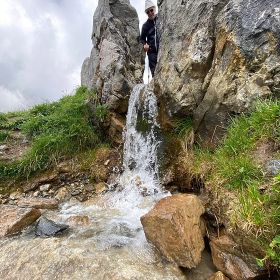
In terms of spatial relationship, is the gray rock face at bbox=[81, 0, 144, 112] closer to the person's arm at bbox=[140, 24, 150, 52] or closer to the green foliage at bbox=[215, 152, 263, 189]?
the person's arm at bbox=[140, 24, 150, 52]

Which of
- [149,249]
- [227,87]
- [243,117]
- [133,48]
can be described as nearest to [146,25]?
[133,48]

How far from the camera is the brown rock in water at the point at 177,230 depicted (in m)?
4.34

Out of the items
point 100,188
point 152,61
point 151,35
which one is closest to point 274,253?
point 100,188

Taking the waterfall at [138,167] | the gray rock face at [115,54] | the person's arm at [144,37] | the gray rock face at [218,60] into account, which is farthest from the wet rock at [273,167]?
the person's arm at [144,37]

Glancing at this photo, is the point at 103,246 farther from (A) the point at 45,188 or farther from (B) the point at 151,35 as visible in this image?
(B) the point at 151,35

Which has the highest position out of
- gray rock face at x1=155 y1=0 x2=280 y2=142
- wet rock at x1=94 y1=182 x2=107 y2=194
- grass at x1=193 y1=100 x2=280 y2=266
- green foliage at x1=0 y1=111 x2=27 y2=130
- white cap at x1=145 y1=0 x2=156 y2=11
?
white cap at x1=145 y1=0 x2=156 y2=11

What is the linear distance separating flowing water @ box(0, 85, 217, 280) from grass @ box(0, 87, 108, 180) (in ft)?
5.27

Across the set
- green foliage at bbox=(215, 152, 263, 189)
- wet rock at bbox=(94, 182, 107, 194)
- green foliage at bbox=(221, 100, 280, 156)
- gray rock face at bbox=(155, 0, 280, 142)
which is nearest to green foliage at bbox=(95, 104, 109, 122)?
gray rock face at bbox=(155, 0, 280, 142)

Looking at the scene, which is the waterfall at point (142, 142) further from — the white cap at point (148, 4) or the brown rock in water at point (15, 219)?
the white cap at point (148, 4)

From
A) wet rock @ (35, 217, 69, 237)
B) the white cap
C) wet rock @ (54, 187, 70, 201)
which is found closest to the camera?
wet rock @ (35, 217, 69, 237)

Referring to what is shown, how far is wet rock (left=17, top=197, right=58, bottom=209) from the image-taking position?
6.96 meters

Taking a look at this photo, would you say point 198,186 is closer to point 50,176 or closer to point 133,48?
point 50,176

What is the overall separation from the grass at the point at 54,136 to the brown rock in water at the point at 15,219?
6.60ft

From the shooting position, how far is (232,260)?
14.1 ft
